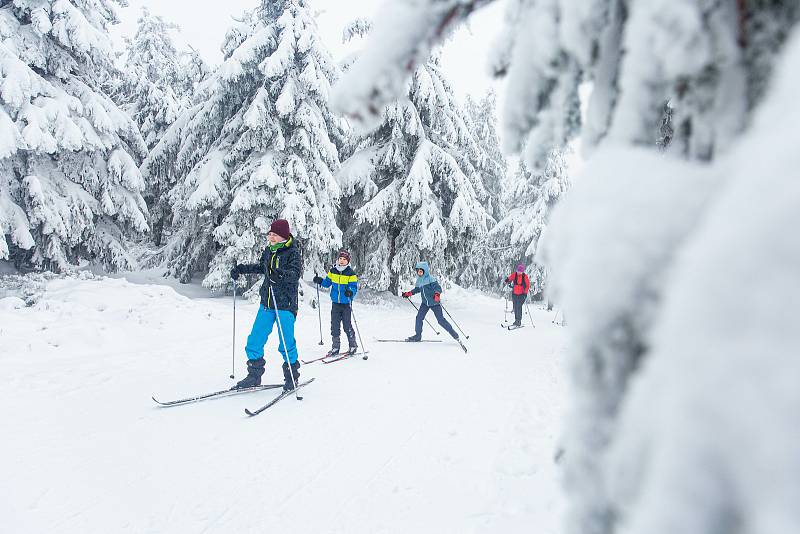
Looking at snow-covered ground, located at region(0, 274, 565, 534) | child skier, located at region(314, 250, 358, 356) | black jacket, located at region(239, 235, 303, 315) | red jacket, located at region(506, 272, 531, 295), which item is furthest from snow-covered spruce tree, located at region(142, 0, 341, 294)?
black jacket, located at region(239, 235, 303, 315)

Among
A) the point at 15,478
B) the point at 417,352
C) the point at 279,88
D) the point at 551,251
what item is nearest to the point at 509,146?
the point at 551,251

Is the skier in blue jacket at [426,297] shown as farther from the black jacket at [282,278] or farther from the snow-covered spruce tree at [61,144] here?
the snow-covered spruce tree at [61,144]

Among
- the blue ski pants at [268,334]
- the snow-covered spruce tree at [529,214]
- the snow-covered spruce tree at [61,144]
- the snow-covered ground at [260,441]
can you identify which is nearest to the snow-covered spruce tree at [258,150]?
the snow-covered spruce tree at [61,144]

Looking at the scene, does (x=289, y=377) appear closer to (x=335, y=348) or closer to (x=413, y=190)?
(x=335, y=348)

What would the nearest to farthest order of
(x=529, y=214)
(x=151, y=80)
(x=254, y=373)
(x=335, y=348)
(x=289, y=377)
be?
1. (x=254, y=373)
2. (x=289, y=377)
3. (x=335, y=348)
4. (x=529, y=214)
5. (x=151, y=80)

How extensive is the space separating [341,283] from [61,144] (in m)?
8.72

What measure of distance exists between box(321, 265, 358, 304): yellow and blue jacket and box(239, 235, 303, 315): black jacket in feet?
8.30

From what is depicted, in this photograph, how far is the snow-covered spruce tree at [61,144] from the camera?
11133 mm

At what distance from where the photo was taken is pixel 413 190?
50.4ft

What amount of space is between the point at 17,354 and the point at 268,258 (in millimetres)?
4448

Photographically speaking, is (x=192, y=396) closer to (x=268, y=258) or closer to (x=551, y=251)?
(x=268, y=258)

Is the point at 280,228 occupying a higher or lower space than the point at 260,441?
higher

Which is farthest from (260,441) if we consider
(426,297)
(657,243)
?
(426,297)

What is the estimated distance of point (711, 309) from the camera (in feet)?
1.55
